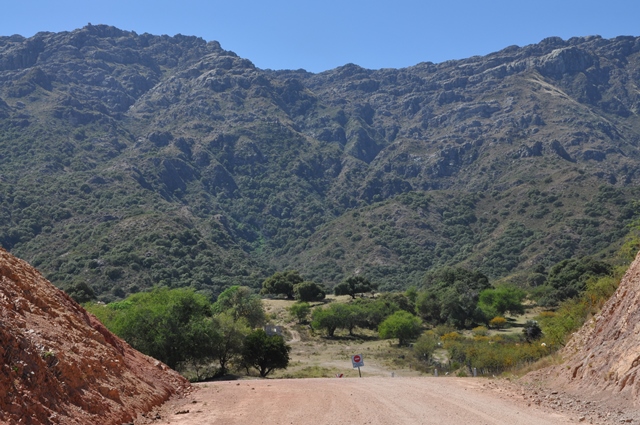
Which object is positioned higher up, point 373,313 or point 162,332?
point 162,332

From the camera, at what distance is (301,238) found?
195625 mm

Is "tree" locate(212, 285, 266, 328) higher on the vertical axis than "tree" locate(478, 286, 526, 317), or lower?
higher

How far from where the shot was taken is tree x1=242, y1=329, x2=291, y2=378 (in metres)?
41.0

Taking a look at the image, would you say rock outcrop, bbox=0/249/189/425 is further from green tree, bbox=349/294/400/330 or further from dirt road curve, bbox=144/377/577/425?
green tree, bbox=349/294/400/330

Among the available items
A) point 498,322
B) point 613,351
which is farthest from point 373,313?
point 613,351

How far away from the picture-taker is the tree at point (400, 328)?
70.6 meters

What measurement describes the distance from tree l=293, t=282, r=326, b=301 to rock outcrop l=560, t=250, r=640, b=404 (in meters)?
81.9

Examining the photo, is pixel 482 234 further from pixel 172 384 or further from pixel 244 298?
pixel 172 384

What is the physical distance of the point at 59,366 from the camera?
12.7 metres

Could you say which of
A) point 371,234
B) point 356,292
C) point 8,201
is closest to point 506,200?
point 371,234

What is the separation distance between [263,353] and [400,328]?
3273cm

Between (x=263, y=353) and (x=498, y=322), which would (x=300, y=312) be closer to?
(x=498, y=322)

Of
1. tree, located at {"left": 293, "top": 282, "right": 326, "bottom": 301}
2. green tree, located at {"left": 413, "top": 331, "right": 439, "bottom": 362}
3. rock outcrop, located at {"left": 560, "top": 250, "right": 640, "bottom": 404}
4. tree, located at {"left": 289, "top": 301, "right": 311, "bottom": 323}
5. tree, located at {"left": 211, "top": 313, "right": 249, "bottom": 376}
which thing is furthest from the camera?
A: tree, located at {"left": 293, "top": 282, "right": 326, "bottom": 301}

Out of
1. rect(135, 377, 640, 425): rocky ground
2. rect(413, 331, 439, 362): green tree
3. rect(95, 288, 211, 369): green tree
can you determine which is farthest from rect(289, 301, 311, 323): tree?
rect(135, 377, 640, 425): rocky ground
